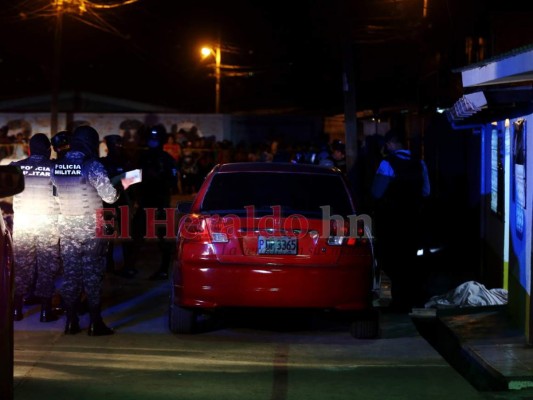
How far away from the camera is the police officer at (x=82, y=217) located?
9.48m

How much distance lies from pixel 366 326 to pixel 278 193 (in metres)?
1.51

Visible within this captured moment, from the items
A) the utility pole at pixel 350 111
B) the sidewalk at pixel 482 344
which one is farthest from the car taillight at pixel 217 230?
the utility pole at pixel 350 111

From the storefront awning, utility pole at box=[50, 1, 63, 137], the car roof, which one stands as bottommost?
the car roof

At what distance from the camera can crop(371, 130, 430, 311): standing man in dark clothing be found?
1162cm

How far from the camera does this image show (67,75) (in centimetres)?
6412

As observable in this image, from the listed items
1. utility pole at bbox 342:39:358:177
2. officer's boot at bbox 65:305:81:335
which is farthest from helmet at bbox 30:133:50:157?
utility pole at bbox 342:39:358:177

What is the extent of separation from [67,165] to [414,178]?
415 centimetres

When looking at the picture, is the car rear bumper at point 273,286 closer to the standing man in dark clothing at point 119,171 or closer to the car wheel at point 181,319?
the car wheel at point 181,319

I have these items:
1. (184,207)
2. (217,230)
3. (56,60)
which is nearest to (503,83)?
(217,230)

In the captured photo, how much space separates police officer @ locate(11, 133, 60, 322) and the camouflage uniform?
1.81 feet

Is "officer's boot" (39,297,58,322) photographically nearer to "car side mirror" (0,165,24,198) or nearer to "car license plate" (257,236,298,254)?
"car license plate" (257,236,298,254)

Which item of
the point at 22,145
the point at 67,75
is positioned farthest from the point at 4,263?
the point at 67,75

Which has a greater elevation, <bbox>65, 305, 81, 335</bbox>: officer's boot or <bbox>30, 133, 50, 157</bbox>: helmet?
<bbox>30, 133, 50, 157</bbox>: helmet

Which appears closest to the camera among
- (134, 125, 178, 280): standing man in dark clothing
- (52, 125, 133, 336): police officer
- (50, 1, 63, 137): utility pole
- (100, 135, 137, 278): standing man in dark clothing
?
(52, 125, 133, 336): police officer
